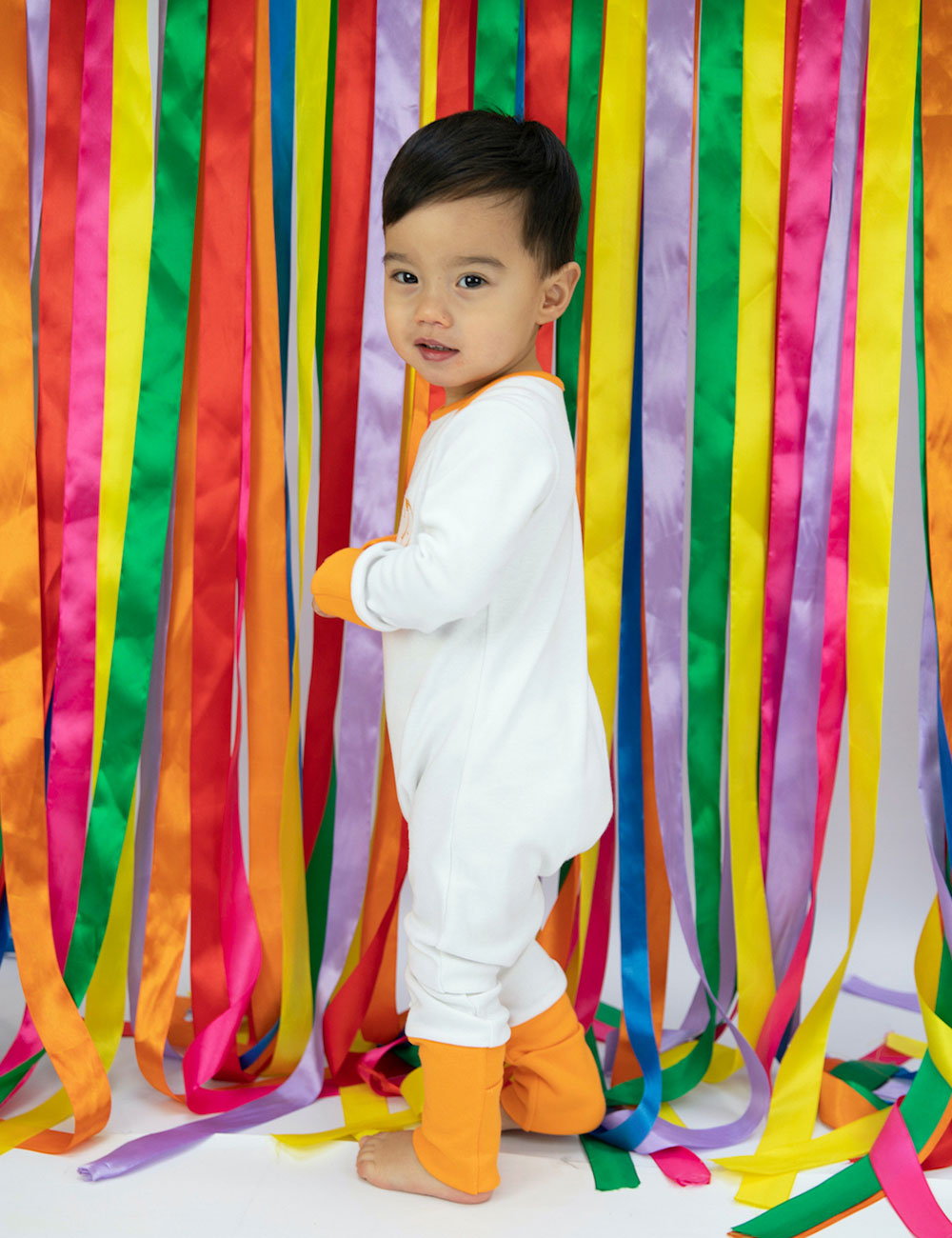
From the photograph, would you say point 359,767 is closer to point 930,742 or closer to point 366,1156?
point 366,1156

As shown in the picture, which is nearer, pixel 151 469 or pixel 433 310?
pixel 433 310

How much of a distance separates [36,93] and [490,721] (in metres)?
0.92

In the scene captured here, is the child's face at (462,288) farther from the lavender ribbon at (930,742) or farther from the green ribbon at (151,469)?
the lavender ribbon at (930,742)

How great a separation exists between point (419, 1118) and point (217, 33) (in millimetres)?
1265

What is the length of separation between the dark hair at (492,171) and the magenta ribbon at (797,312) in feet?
1.19

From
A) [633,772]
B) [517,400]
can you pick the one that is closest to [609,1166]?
[633,772]

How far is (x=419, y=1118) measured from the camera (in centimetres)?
145

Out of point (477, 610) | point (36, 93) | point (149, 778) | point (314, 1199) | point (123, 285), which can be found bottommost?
point (314, 1199)

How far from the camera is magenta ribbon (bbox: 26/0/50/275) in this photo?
1.48 meters

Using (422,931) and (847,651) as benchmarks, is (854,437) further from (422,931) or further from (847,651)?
(422,931)

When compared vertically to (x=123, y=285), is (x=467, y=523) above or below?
below

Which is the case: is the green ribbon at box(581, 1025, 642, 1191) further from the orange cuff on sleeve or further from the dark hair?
the dark hair

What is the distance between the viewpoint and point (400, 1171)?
4.27 feet

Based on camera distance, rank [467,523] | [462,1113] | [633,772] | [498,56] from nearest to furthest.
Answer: [467,523]
[462,1113]
[498,56]
[633,772]
